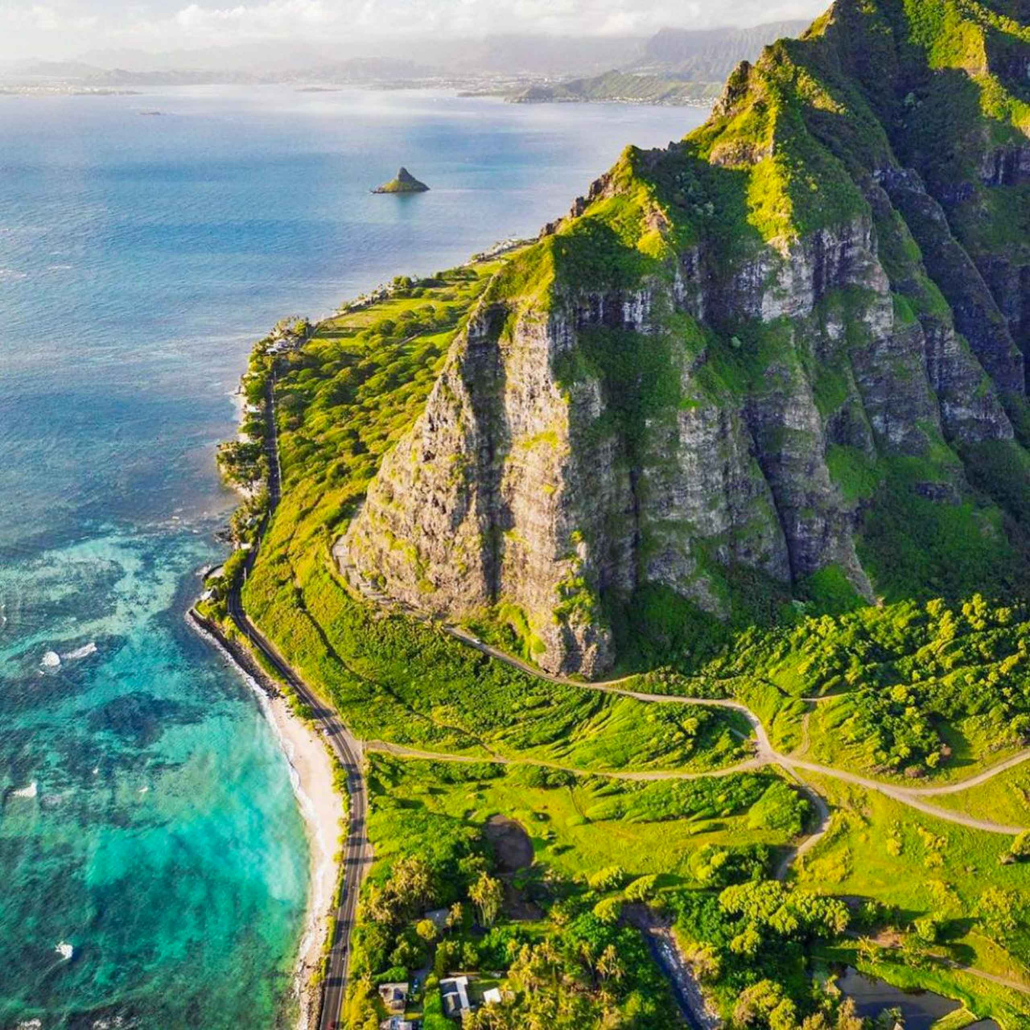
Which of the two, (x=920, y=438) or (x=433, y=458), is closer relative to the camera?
(x=433, y=458)

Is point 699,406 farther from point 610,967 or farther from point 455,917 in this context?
point 455,917

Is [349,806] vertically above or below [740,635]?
below

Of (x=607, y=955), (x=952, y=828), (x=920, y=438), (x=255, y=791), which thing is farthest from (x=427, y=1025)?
(x=920, y=438)

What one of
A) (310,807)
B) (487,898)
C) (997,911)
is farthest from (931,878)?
(310,807)

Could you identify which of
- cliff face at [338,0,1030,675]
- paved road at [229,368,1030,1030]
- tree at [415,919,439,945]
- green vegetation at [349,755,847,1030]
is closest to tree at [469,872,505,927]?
green vegetation at [349,755,847,1030]

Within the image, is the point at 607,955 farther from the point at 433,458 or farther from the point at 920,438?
the point at 920,438

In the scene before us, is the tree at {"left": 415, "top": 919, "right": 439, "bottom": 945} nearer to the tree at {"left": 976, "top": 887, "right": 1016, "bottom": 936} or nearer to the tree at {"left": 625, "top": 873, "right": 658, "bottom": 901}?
the tree at {"left": 625, "top": 873, "right": 658, "bottom": 901}
